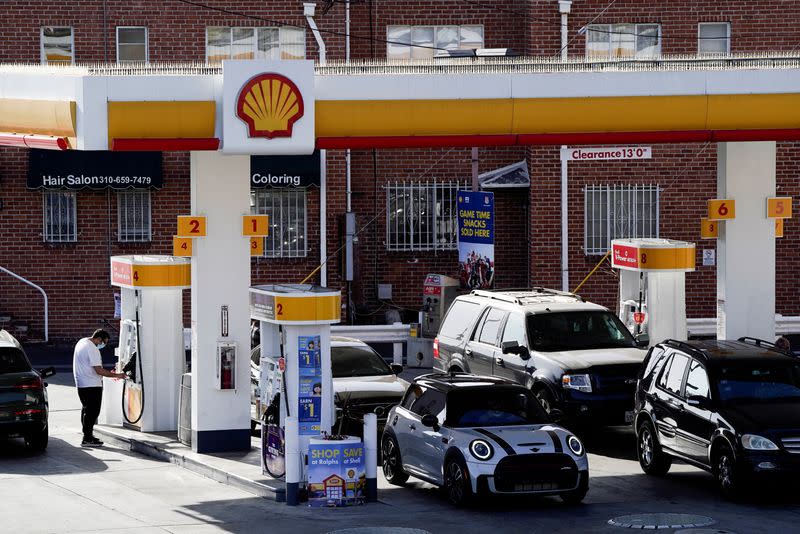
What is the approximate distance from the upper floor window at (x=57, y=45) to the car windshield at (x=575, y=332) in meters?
15.7

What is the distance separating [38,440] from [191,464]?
267 cm

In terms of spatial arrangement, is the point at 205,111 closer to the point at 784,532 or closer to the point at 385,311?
the point at 784,532

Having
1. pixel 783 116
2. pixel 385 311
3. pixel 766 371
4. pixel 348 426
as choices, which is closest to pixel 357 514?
pixel 348 426

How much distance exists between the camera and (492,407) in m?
17.9

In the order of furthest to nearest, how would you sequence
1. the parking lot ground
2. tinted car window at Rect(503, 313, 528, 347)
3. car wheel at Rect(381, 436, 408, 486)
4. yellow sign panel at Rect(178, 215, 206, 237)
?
1. tinted car window at Rect(503, 313, 528, 347)
2. yellow sign panel at Rect(178, 215, 206, 237)
3. car wheel at Rect(381, 436, 408, 486)
4. the parking lot ground

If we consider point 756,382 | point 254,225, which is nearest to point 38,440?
point 254,225

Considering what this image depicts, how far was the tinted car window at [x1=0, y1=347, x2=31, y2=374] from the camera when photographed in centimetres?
2094

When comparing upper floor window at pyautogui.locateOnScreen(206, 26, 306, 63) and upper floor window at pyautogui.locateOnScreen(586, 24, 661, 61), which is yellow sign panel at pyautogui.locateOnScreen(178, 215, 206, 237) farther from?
upper floor window at pyautogui.locateOnScreen(586, 24, 661, 61)

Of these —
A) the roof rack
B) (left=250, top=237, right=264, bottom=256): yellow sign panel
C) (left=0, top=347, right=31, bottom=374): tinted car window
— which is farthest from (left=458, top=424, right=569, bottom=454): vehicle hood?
(left=0, top=347, right=31, bottom=374): tinted car window

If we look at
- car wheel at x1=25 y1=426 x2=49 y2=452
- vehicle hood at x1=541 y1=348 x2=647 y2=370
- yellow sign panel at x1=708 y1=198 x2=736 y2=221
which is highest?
yellow sign panel at x1=708 y1=198 x2=736 y2=221

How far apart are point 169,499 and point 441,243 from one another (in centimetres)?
1783

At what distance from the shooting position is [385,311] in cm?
3456

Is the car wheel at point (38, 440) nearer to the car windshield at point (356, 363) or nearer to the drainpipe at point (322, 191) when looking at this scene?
the car windshield at point (356, 363)

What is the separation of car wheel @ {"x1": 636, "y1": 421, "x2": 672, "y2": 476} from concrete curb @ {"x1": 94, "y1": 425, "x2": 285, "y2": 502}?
4618mm
